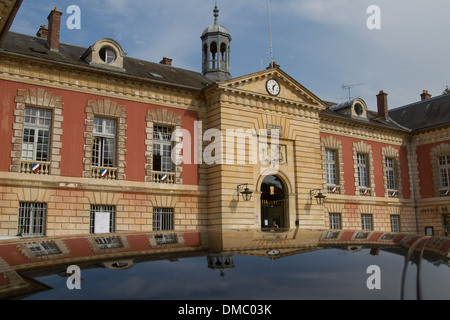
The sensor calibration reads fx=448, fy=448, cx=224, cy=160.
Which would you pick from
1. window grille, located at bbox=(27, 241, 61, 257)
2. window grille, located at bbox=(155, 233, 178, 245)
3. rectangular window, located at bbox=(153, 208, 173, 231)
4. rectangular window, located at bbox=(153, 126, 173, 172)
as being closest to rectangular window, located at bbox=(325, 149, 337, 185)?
rectangular window, located at bbox=(153, 126, 173, 172)

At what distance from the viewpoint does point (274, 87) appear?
24.5 metres

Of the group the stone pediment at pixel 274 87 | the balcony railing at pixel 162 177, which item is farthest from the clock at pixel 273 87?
the balcony railing at pixel 162 177

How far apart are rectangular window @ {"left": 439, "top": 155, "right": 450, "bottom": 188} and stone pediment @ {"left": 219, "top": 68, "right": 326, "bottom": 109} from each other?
11007mm

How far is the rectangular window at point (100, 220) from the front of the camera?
63.9 ft

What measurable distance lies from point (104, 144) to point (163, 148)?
9.63ft

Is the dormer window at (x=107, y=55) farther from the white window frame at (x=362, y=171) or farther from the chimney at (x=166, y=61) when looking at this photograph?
the white window frame at (x=362, y=171)

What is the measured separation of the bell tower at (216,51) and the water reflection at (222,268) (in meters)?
27.3

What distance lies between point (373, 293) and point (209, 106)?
21758 mm

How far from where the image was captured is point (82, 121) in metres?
19.7

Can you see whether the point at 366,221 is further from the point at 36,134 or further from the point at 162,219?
the point at 36,134

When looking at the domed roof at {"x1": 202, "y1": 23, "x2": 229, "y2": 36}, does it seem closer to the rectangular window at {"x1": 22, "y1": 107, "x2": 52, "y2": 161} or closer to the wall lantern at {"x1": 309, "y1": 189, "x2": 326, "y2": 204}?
the wall lantern at {"x1": 309, "y1": 189, "x2": 326, "y2": 204}

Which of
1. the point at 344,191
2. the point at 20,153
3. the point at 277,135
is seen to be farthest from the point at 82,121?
the point at 344,191

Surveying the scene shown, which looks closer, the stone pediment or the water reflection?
the water reflection

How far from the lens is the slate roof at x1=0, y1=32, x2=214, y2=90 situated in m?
19.5
